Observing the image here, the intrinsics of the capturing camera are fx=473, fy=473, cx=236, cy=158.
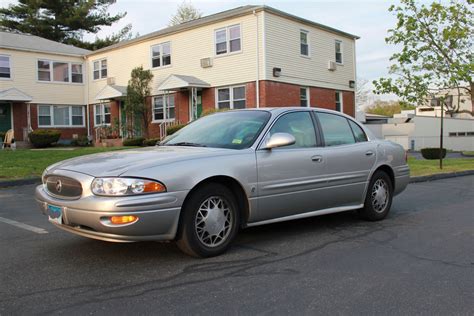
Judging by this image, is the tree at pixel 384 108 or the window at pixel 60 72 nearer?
the window at pixel 60 72

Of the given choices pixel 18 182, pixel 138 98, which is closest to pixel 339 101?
pixel 138 98

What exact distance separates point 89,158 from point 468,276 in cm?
388

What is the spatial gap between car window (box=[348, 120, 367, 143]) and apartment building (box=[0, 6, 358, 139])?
14.0 meters

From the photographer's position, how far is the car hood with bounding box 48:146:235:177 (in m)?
4.37

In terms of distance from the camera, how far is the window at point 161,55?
24594 mm

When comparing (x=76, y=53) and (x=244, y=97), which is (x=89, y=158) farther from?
(x=76, y=53)

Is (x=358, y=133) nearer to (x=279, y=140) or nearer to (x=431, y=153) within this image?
Answer: (x=279, y=140)

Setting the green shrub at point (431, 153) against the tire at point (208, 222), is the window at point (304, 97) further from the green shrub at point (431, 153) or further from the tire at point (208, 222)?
the tire at point (208, 222)

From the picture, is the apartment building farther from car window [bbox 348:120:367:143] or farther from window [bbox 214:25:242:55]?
car window [bbox 348:120:367:143]

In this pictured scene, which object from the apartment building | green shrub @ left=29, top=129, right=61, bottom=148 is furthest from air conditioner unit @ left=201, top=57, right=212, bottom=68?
green shrub @ left=29, top=129, right=61, bottom=148

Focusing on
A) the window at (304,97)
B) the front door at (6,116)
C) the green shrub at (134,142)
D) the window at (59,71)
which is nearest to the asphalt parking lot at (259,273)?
the green shrub at (134,142)

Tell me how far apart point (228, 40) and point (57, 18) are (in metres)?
25.9

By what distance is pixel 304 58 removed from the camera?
22.9 metres

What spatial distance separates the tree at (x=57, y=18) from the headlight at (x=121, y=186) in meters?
40.5
